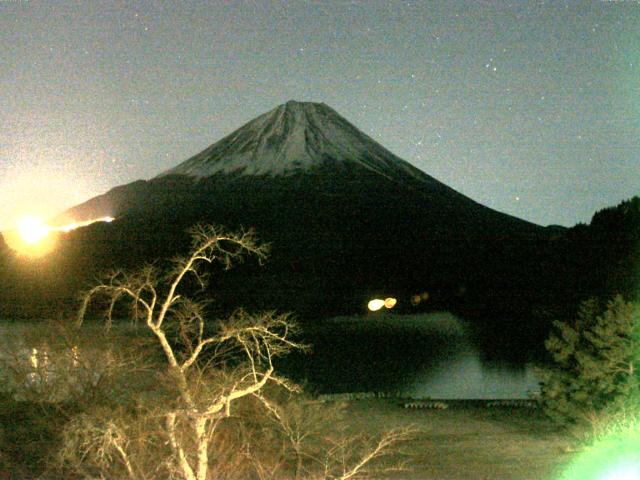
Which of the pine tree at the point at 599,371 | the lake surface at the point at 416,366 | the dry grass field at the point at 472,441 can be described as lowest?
the lake surface at the point at 416,366

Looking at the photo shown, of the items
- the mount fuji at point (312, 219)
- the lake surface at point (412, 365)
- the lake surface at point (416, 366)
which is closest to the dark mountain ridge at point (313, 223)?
the mount fuji at point (312, 219)

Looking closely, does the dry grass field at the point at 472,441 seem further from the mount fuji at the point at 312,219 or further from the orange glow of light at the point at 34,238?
the mount fuji at the point at 312,219

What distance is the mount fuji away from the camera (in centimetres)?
7075

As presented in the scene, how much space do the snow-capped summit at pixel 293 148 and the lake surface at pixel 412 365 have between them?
224 feet

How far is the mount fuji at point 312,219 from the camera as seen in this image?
232 ft

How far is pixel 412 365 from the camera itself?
88.1 feet

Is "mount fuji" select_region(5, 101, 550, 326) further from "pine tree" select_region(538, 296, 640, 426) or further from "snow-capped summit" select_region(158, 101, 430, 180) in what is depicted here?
"pine tree" select_region(538, 296, 640, 426)

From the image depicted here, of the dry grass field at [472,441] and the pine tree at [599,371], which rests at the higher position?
the pine tree at [599,371]

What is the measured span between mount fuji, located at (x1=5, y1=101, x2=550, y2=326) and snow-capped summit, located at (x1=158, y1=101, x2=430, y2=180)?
177 millimetres

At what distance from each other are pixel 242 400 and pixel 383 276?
66170mm

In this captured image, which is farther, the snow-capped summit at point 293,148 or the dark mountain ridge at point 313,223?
the snow-capped summit at point 293,148

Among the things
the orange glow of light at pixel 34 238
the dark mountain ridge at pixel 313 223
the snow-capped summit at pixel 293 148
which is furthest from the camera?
the snow-capped summit at pixel 293 148

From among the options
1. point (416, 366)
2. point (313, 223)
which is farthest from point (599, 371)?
point (313, 223)

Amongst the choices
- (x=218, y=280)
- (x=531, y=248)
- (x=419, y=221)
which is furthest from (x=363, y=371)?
(x=419, y=221)
